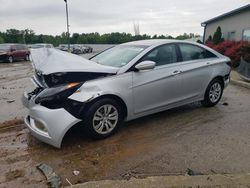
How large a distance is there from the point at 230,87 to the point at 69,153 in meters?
6.57

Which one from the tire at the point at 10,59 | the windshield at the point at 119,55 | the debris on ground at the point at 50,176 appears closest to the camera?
the debris on ground at the point at 50,176

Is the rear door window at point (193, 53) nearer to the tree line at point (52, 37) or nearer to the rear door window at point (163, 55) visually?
the rear door window at point (163, 55)

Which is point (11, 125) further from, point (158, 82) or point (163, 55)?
point (163, 55)

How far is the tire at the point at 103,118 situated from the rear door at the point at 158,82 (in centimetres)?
40

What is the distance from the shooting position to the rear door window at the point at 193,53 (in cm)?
553

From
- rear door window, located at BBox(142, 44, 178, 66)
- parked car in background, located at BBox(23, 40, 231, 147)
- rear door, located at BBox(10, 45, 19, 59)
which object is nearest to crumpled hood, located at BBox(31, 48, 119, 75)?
parked car in background, located at BBox(23, 40, 231, 147)

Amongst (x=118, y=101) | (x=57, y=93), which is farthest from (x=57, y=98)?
(x=118, y=101)

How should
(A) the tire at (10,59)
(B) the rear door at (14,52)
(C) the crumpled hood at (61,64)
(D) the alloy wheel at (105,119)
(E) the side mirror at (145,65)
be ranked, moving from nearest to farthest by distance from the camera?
(C) the crumpled hood at (61,64), (D) the alloy wheel at (105,119), (E) the side mirror at (145,65), (A) the tire at (10,59), (B) the rear door at (14,52)

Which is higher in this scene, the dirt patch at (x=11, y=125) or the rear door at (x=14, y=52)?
the rear door at (x=14, y=52)

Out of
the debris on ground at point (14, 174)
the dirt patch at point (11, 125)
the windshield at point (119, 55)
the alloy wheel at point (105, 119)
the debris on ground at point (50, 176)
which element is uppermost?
the windshield at point (119, 55)

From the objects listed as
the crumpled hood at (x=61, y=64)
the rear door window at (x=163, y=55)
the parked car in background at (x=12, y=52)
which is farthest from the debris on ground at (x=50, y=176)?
the parked car in background at (x=12, y=52)

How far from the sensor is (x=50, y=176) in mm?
3293

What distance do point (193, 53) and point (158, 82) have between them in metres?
1.39

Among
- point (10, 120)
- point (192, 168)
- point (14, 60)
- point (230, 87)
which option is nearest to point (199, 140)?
point (192, 168)
